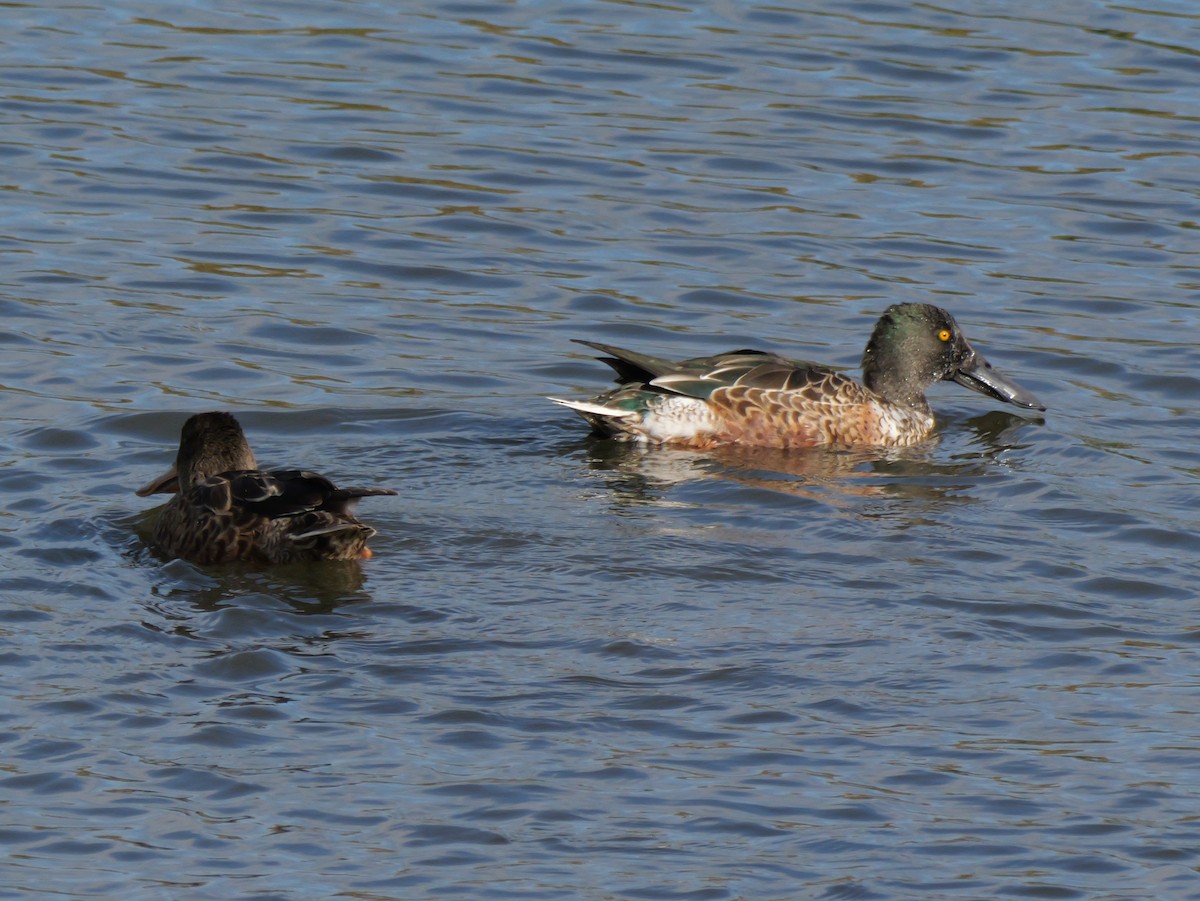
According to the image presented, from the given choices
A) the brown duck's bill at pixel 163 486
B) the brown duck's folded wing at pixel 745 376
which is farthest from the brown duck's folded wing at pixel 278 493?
the brown duck's folded wing at pixel 745 376

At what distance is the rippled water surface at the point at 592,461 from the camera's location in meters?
6.90

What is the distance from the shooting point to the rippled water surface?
6.90m

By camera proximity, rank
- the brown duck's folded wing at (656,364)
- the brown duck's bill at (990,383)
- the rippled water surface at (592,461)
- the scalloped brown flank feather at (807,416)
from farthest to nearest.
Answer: the brown duck's bill at (990,383) < the scalloped brown flank feather at (807,416) < the brown duck's folded wing at (656,364) < the rippled water surface at (592,461)

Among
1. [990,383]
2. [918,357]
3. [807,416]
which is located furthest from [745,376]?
[990,383]

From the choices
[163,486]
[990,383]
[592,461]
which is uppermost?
[990,383]

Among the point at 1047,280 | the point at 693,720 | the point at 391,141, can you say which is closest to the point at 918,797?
the point at 693,720

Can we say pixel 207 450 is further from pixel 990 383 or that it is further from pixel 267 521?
pixel 990 383

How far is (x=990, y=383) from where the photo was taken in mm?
12664

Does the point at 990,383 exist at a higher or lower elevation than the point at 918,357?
lower

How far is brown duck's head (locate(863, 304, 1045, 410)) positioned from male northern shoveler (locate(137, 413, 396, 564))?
4041 millimetres

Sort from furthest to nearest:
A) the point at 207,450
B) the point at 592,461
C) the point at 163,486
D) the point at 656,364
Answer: the point at 656,364 < the point at 592,461 < the point at 163,486 < the point at 207,450

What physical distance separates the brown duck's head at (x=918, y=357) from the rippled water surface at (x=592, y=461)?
1.28ft

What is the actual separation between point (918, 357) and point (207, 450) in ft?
14.6

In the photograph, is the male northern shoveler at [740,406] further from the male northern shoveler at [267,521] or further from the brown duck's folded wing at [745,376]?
the male northern shoveler at [267,521]
